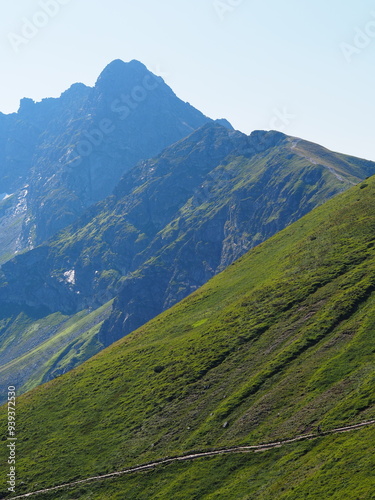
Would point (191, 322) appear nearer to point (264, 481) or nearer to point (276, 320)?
point (276, 320)

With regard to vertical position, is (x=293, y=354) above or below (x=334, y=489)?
above

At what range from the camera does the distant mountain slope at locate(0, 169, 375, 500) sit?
5722 centimetres

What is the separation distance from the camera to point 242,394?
245 feet

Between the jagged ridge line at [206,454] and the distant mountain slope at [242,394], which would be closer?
the jagged ridge line at [206,454]

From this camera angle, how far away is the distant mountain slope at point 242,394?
5722 centimetres

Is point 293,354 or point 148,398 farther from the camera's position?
point 148,398

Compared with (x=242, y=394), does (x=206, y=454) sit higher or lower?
lower

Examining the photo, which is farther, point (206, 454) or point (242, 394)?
point (242, 394)

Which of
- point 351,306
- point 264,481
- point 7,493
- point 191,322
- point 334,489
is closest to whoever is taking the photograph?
point 334,489

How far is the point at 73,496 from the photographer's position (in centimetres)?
6862

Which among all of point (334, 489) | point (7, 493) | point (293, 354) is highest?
point (7, 493)

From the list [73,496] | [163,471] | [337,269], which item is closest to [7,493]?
[73,496]

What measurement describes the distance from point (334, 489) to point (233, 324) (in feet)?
184

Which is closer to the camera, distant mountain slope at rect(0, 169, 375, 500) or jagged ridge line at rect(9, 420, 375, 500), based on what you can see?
jagged ridge line at rect(9, 420, 375, 500)
